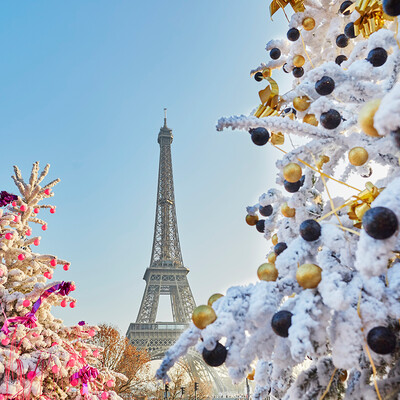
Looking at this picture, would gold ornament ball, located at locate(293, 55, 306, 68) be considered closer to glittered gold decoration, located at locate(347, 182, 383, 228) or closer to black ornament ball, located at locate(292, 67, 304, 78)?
black ornament ball, located at locate(292, 67, 304, 78)

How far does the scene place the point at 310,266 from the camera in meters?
0.99

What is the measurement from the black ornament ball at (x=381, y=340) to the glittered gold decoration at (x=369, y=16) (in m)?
1.48

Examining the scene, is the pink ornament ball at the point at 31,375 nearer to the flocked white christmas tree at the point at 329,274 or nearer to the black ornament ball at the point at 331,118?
the flocked white christmas tree at the point at 329,274

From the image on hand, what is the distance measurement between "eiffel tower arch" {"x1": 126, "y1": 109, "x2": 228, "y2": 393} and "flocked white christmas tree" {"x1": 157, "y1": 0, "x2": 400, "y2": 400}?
21.1 meters

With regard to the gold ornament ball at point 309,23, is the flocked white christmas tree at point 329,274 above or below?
below

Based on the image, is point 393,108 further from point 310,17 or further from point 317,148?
point 310,17

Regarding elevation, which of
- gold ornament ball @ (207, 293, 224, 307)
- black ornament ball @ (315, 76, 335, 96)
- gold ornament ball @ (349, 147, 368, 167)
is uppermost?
black ornament ball @ (315, 76, 335, 96)

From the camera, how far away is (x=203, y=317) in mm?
993

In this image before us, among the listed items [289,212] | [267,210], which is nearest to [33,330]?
[267,210]

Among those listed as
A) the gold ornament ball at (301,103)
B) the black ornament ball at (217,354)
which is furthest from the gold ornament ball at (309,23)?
the black ornament ball at (217,354)

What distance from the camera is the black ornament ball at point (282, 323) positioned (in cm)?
94

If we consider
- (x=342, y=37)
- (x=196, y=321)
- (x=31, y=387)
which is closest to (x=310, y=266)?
(x=196, y=321)

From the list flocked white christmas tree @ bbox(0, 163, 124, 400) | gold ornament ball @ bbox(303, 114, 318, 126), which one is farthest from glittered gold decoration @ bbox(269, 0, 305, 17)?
flocked white christmas tree @ bbox(0, 163, 124, 400)

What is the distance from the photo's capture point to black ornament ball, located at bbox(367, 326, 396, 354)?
33.7 inches
